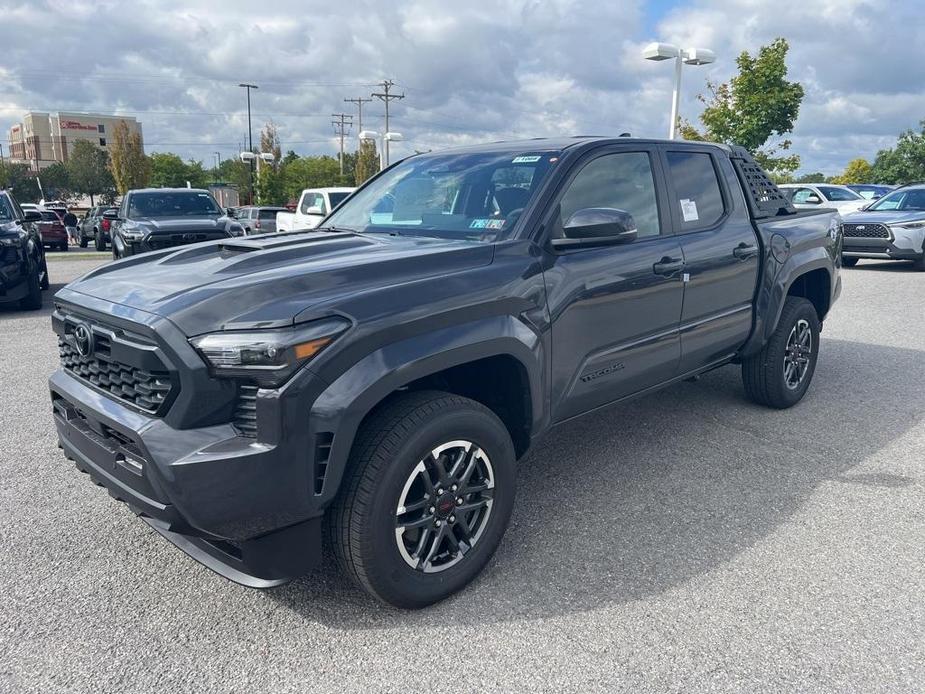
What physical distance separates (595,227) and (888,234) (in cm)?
1284

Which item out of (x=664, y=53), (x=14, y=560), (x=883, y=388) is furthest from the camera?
(x=664, y=53)

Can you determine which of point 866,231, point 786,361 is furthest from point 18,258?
point 866,231

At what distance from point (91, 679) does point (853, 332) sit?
8012mm

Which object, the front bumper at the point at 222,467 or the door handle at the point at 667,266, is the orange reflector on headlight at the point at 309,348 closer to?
the front bumper at the point at 222,467

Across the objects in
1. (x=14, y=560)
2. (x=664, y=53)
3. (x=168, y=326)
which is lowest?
(x=14, y=560)

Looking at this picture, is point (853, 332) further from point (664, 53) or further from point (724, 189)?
point (664, 53)

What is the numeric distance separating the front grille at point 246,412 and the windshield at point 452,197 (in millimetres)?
1339

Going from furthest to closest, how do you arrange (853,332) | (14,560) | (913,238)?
(913,238), (853,332), (14,560)

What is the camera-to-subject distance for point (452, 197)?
3.63 meters

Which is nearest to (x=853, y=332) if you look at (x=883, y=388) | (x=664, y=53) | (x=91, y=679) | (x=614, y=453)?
(x=883, y=388)

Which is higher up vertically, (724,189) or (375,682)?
(724,189)

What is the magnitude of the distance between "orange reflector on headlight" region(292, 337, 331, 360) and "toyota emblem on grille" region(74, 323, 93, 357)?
0.96 m

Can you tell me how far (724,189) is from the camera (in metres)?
4.52

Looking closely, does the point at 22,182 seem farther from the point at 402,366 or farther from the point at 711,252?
the point at 402,366
